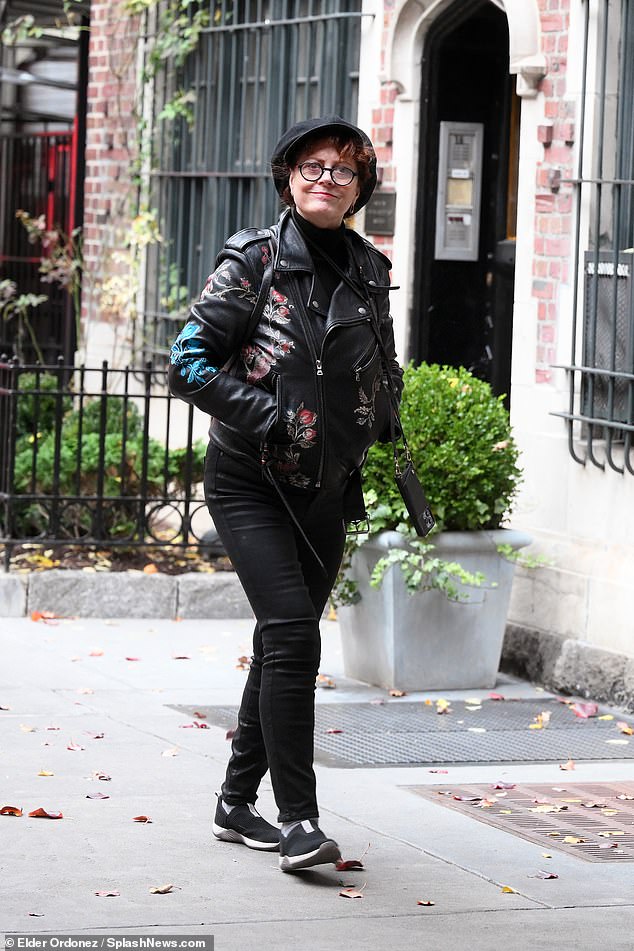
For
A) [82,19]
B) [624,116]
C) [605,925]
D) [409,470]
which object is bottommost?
[605,925]

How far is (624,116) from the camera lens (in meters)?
7.23

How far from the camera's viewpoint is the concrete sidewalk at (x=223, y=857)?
13.8 ft

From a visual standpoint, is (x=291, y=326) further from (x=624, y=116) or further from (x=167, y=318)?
(x=167, y=318)

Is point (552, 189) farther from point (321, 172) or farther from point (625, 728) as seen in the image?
point (321, 172)

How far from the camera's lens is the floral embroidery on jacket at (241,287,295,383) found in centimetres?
463

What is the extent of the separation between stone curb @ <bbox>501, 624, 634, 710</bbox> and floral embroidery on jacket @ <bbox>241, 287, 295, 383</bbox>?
3009 mm

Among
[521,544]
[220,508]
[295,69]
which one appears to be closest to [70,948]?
[220,508]

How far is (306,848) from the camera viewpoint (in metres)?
4.54

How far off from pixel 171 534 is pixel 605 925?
18.3ft

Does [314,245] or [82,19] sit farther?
[82,19]

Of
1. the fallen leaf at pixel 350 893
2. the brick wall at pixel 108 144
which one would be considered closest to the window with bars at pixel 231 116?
the brick wall at pixel 108 144

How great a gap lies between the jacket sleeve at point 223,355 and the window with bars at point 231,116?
489 centimetres

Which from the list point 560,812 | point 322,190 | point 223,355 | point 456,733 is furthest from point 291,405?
point 456,733

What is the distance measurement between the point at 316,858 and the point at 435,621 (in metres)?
2.79
